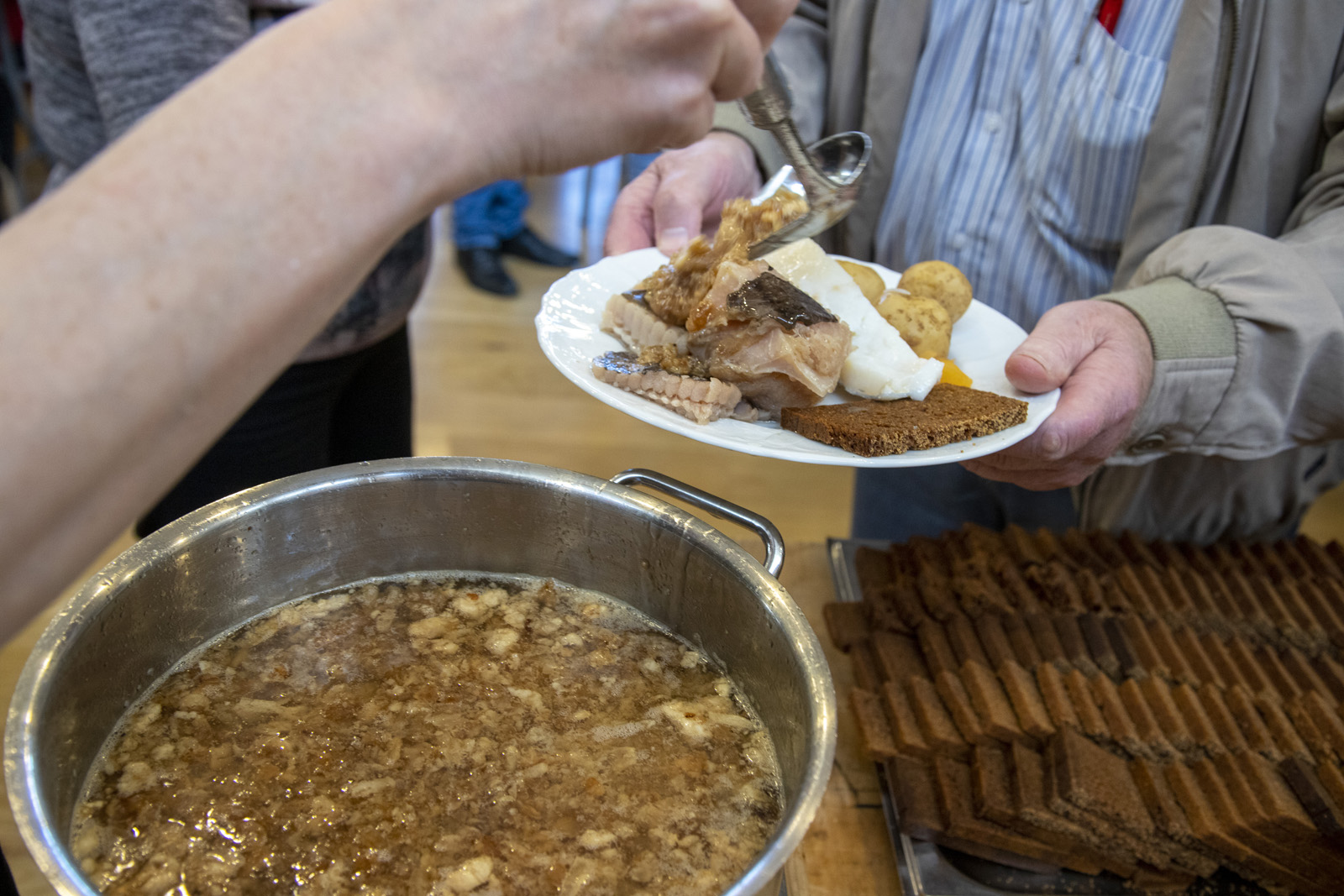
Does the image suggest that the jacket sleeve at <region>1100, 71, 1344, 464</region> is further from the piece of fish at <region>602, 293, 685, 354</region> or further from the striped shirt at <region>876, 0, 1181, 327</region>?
the piece of fish at <region>602, 293, 685, 354</region>

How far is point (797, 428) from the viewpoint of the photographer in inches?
39.1


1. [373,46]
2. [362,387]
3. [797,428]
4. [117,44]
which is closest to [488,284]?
[362,387]

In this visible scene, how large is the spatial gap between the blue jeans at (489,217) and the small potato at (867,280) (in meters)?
2.71

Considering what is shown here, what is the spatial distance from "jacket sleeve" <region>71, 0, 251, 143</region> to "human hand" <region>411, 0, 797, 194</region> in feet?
2.68

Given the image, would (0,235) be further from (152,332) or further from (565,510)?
(565,510)

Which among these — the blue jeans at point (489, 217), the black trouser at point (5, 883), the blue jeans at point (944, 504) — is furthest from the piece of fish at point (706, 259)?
the blue jeans at point (489, 217)

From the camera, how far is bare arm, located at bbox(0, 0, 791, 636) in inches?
13.7

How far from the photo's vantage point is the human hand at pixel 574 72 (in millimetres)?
430

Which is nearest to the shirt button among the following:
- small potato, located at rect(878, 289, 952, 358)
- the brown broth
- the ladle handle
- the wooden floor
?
small potato, located at rect(878, 289, 952, 358)

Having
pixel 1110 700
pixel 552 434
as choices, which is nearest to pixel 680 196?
pixel 1110 700

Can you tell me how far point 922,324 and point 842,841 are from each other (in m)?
0.63

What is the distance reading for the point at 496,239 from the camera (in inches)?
149

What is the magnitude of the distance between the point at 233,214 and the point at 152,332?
2.3 inches

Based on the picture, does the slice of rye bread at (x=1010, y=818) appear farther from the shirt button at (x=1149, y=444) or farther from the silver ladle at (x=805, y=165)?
the silver ladle at (x=805, y=165)
